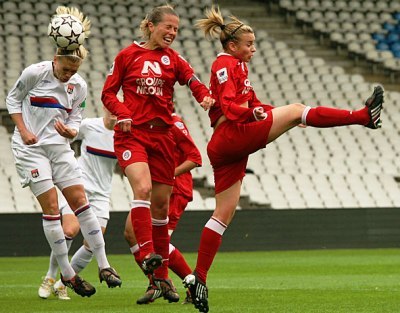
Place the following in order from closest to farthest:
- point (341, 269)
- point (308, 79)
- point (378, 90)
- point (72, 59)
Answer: point (378, 90) → point (72, 59) → point (341, 269) → point (308, 79)

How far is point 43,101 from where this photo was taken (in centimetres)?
894

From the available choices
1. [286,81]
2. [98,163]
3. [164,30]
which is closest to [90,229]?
[98,163]

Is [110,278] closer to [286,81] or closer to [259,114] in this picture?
[259,114]

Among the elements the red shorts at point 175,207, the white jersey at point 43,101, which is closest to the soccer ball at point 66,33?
the white jersey at point 43,101

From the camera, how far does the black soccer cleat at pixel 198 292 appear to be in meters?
7.30

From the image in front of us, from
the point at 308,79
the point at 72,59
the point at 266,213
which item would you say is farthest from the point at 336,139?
the point at 72,59

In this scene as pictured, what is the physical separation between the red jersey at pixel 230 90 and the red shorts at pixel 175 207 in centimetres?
170

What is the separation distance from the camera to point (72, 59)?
8781 millimetres

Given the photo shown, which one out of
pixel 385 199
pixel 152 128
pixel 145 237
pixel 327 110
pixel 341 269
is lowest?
pixel 385 199

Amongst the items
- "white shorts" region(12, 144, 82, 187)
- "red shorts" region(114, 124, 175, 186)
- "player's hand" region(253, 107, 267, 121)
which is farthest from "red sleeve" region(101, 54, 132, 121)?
"player's hand" region(253, 107, 267, 121)

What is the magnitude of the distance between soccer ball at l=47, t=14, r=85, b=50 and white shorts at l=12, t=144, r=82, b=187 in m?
0.87

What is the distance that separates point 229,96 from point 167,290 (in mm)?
1665

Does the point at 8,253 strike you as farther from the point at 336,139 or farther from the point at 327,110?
the point at 327,110

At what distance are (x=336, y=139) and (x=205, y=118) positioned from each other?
9.28 ft
